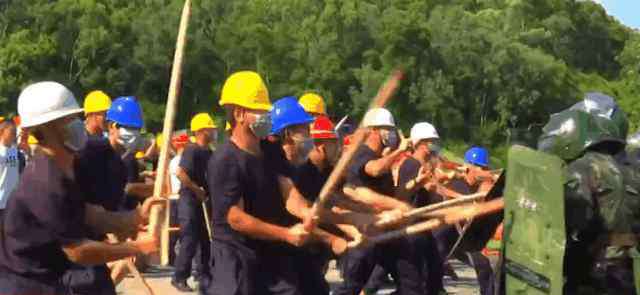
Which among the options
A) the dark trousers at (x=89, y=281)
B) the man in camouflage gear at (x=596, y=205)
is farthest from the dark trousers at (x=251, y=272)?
the man in camouflage gear at (x=596, y=205)

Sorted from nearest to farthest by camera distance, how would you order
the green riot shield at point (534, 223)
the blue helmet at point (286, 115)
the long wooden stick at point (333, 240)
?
the green riot shield at point (534, 223) → the long wooden stick at point (333, 240) → the blue helmet at point (286, 115)

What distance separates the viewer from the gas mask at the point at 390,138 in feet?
34.9

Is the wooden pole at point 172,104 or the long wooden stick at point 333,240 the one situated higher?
the wooden pole at point 172,104

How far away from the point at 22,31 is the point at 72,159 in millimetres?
54298

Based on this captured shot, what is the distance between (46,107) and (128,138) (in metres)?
2.86

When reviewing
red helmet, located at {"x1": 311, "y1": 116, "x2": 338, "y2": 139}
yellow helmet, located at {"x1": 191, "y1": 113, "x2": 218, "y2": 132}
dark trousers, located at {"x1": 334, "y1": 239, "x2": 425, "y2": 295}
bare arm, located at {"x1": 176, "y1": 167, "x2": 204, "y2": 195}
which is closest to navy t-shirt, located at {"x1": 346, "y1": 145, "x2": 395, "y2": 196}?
red helmet, located at {"x1": 311, "y1": 116, "x2": 338, "y2": 139}

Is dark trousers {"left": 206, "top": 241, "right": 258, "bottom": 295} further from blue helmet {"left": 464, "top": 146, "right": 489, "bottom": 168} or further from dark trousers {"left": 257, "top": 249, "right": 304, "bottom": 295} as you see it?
blue helmet {"left": 464, "top": 146, "right": 489, "bottom": 168}

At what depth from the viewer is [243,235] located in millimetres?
7109

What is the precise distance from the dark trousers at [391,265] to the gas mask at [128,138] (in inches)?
95.9

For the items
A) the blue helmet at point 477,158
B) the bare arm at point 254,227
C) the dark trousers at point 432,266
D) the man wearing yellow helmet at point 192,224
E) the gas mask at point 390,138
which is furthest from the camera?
the blue helmet at point 477,158

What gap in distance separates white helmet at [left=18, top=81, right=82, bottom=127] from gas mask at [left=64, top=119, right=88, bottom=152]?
0.19 ft

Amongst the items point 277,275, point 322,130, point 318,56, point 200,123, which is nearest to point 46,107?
point 277,275

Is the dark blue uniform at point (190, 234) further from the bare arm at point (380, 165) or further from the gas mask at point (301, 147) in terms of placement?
the bare arm at point (380, 165)

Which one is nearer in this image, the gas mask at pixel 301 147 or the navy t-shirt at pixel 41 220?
the navy t-shirt at pixel 41 220
